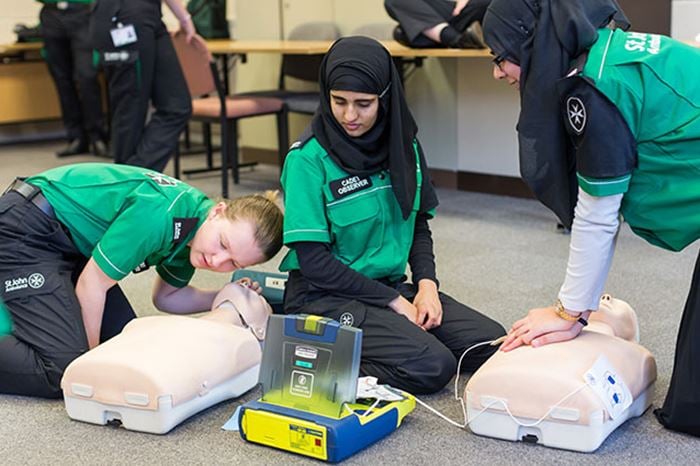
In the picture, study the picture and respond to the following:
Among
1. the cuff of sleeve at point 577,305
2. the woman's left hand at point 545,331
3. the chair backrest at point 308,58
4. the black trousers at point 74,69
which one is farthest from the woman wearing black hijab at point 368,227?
the black trousers at point 74,69

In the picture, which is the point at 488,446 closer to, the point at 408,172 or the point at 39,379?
→ the point at 408,172

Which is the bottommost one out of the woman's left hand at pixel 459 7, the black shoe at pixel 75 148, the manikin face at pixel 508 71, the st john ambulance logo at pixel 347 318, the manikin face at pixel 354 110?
the black shoe at pixel 75 148

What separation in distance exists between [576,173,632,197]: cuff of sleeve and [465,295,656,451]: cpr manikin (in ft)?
1.15

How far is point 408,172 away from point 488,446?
2.34 feet

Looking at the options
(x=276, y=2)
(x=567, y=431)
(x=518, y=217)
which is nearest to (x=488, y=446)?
(x=567, y=431)

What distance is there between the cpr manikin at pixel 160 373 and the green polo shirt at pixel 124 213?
17 centimetres

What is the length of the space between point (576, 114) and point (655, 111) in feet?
0.53

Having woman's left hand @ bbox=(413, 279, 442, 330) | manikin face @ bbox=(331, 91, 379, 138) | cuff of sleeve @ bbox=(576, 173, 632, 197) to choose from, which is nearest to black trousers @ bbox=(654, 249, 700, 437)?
cuff of sleeve @ bbox=(576, 173, 632, 197)

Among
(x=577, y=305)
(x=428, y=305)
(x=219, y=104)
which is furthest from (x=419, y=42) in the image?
(x=577, y=305)

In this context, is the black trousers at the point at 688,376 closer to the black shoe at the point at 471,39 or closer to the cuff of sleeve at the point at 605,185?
the cuff of sleeve at the point at 605,185

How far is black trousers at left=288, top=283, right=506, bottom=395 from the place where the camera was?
7.21ft

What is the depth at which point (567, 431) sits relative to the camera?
1.89m

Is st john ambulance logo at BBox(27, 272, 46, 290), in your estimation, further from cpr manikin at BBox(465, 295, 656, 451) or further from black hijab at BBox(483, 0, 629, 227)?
black hijab at BBox(483, 0, 629, 227)

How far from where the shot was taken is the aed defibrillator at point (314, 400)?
187cm
